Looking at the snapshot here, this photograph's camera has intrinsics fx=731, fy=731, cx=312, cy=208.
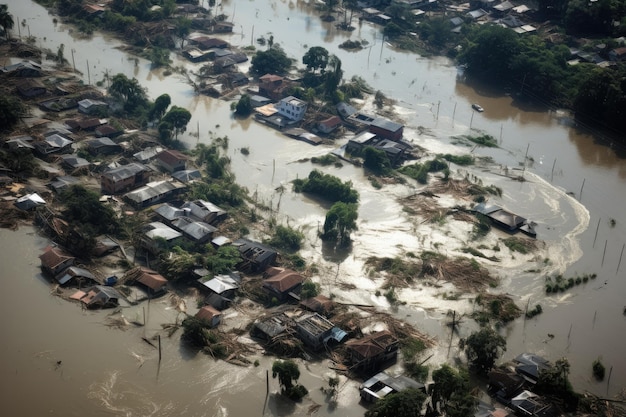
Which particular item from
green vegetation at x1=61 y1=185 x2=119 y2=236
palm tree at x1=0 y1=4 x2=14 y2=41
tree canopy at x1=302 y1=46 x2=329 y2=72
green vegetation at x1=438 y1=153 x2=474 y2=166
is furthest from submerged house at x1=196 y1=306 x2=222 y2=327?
palm tree at x1=0 y1=4 x2=14 y2=41

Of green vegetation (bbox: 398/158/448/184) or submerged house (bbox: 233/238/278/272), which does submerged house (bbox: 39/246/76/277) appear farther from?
green vegetation (bbox: 398/158/448/184)

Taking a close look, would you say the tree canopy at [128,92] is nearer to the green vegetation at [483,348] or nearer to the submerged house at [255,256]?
the submerged house at [255,256]

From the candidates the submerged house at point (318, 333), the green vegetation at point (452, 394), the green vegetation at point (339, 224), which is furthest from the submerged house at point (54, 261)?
the green vegetation at point (452, 394)

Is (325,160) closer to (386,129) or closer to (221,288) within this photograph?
(386,129)

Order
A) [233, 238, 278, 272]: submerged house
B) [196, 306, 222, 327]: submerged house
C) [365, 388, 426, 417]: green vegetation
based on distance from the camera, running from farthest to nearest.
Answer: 1. [233, 238, 278, 272]: submerged house
2. [196, 306, 222, 327]: submerged house
3. [365, 388, 426, 417]: green vegetation

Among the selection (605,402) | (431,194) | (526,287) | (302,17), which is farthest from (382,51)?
(605,402)

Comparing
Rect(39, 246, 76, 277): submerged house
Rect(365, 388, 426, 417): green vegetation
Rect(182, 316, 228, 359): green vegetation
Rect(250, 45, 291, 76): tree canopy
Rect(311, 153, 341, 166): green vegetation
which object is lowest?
Rect(182, 316, 228, 359): green vegetation
